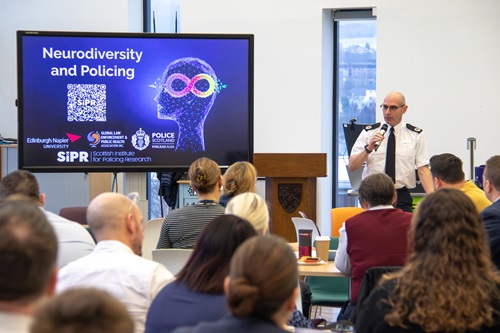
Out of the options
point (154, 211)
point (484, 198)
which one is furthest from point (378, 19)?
point (484, 198)

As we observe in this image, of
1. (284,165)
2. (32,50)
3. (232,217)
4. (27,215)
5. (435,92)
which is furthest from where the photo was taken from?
(435,92)

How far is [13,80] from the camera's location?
1037 cm

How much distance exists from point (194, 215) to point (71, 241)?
36.1 inches

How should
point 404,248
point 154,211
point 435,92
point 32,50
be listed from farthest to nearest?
point 154,211 < point 435,92 < point 32,50 < point 404,248

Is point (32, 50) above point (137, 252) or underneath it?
above

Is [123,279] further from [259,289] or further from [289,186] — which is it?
[289,186]

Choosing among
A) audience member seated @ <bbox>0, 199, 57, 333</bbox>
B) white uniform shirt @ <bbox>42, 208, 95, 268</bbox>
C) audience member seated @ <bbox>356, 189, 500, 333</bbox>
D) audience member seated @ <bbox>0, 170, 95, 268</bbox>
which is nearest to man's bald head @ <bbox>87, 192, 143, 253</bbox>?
audience member seated @ <bbox>0, 170, 95, 268</bbox>

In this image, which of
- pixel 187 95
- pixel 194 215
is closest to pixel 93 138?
pixel 187 95

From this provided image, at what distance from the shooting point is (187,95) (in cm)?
762

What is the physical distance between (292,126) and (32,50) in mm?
3569

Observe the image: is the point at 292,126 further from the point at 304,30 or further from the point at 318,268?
the point at 318,268

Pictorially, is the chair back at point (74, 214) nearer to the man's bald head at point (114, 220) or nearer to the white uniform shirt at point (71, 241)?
the white uniform shirt at point (71, 241)

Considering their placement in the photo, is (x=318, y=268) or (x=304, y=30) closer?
(x=318, y=268)

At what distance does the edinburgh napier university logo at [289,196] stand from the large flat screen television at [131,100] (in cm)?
76
